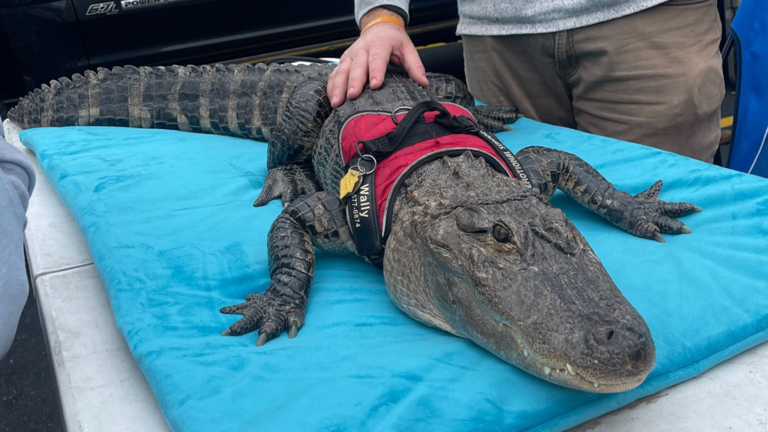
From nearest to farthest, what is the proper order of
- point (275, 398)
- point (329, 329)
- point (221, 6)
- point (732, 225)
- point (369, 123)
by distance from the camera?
point (275, 398), point (329, 329), point (732, 225), point (369, 123), point (221, 6)

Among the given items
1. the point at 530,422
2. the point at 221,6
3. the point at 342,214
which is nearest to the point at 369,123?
the point at 342,214

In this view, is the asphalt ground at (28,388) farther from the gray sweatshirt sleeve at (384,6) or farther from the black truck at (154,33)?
the black truck at (154,33)

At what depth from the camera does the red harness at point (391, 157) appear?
1.75 metres

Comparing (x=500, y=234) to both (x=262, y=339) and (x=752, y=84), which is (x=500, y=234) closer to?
(x=262, y=339)

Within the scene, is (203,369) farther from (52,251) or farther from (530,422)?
(52,251)

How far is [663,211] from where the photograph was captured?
1.97m

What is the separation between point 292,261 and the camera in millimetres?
1763

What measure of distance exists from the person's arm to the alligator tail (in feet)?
2.10

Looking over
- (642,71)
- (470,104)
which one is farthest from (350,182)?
(642,71)

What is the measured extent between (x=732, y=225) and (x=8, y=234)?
1980mm

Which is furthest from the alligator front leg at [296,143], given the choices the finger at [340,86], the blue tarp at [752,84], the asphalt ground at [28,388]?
the blue tarp at [752,84]

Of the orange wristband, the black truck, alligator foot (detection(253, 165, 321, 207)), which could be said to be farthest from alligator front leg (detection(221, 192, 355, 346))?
the black truck

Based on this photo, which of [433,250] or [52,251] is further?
[52,251]

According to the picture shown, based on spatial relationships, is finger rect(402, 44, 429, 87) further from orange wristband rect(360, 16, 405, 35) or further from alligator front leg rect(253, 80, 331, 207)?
alligator front leg rect(253, 80, 331, 207)
